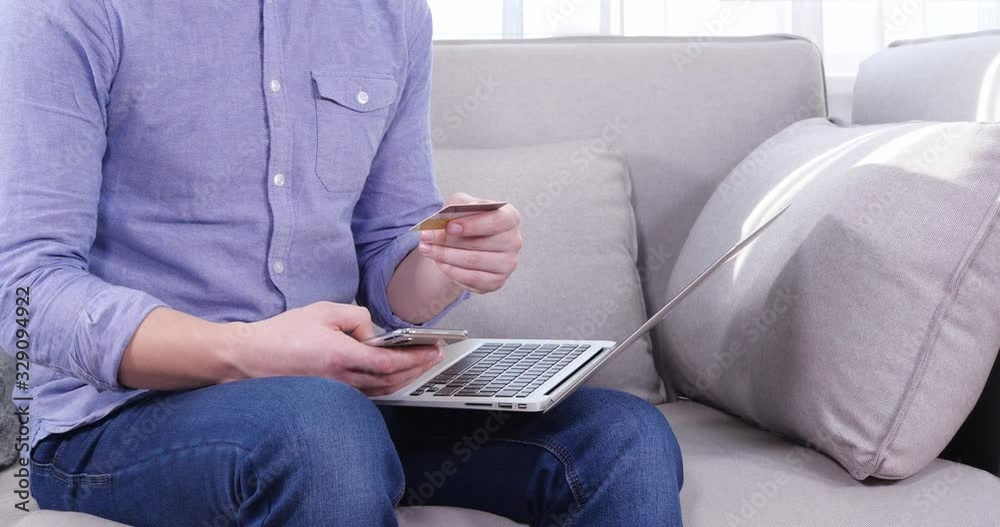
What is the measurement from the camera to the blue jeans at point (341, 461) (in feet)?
2.12

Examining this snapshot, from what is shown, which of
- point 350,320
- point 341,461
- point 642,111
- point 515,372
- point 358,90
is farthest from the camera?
point 642,111

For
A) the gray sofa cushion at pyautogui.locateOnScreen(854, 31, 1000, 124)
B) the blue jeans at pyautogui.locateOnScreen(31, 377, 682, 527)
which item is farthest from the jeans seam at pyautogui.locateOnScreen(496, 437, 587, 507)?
the gray sofa cushion at pyautogui.locateOnScreen(854, 31, 1000, 124)

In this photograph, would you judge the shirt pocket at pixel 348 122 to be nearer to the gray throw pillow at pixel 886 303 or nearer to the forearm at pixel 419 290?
the forearm at pixel 419 290

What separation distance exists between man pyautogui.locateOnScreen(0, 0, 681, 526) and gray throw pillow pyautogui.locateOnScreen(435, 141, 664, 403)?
22cm

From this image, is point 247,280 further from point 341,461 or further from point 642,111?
point 642,111

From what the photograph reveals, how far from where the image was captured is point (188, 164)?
835mm

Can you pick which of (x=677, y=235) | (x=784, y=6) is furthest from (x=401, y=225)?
(x=784, y=6)

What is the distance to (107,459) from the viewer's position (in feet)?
2.43

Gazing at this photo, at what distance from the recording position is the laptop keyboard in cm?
79

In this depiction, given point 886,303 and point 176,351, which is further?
point 886,303

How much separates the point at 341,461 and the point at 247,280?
28cm

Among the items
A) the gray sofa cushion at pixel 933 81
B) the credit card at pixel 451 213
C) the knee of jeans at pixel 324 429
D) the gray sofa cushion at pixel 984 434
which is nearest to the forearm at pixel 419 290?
the credit card at pixel 451 213

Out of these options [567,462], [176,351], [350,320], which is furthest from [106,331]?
[567,462]

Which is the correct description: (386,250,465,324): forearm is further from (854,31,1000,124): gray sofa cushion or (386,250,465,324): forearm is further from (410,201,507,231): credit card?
(854,31,1000,124): gray sofa cushion
